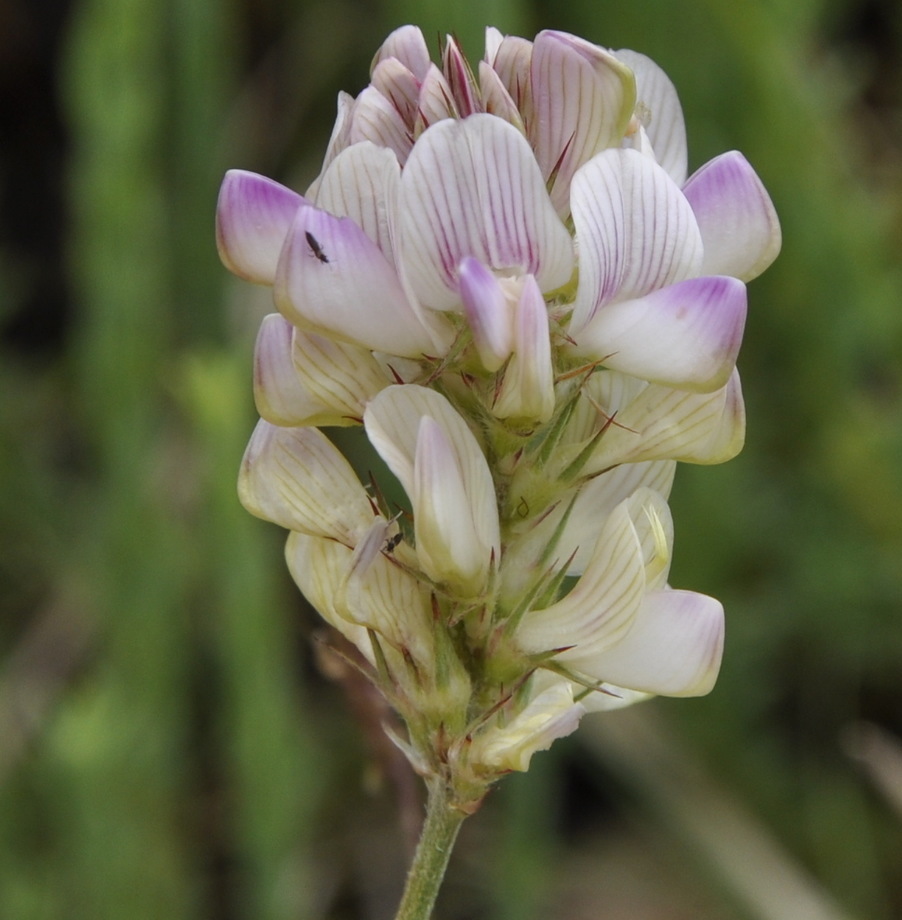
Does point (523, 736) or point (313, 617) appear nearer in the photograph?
point (523, 736)

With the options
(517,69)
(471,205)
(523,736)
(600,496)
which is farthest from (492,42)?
(523,736)

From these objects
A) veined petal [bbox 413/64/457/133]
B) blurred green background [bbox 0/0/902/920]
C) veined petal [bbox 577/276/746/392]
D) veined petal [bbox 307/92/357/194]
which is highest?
veined petal [bbox 413/64/457/133]

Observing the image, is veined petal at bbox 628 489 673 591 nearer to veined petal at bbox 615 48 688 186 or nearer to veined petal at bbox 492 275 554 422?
veined petal at bbox 492 275 554 422

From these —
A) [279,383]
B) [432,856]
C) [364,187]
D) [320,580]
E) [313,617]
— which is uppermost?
[364,187]

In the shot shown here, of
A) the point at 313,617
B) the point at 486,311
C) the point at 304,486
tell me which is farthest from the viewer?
the point at 313,617

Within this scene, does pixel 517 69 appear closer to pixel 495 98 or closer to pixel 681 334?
pixel 495 98

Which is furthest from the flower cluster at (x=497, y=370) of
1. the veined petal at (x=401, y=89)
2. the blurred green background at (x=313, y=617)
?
the blurred green background at (x=313, y=617)

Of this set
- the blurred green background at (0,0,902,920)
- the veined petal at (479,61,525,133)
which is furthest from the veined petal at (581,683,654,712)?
the blurred green background at (0,0,902,920)
